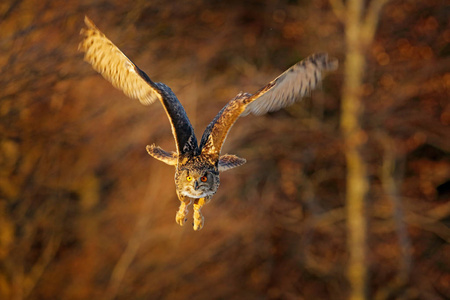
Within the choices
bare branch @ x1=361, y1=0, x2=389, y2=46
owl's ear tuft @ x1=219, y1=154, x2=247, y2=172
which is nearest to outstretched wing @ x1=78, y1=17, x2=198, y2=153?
owl's ear tuft @ x1=219, y1=154, x2=247, y2=172

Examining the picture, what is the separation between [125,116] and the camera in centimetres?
1014

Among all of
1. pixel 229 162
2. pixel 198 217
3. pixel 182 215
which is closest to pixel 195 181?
pixel 198 217

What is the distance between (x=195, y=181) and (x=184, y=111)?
334mm

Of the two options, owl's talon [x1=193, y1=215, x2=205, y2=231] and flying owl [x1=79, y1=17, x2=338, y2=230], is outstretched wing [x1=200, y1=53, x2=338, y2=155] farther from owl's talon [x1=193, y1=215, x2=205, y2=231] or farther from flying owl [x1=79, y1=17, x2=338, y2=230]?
owl's talon [x1=193, y1=215, x2=205, y2=231]

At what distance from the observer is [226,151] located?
991 cm

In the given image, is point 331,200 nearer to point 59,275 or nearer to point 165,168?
point 165,168

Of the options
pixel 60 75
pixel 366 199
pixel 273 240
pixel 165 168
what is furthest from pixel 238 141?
pixel 60 75

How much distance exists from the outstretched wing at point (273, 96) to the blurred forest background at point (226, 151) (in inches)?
186

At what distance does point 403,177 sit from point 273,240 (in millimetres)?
2360

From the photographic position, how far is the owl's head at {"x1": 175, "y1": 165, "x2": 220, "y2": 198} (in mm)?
2195

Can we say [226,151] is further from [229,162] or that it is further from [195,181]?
[195,181]

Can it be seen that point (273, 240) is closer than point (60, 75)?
No

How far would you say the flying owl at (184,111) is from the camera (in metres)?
2.26

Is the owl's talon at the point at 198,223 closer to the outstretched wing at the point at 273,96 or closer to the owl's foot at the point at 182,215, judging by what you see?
the owl's foot at the point at 182,215
